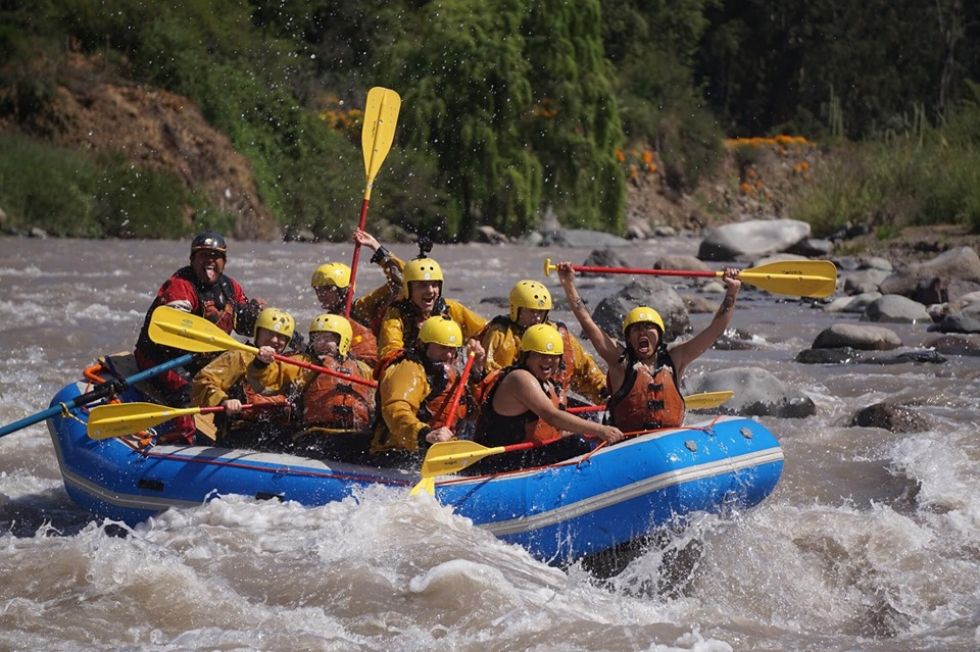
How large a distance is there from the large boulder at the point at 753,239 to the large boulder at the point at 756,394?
Answer: 10355mm

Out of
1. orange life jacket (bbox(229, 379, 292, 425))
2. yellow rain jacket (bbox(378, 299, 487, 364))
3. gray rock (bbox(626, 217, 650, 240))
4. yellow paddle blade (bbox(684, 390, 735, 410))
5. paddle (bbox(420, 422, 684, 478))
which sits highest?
yellow rain jacket (bbox(378, 299, 487, 364))

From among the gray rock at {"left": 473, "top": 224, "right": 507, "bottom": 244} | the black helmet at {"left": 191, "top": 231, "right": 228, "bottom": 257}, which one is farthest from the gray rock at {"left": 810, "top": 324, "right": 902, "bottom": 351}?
the gray rock at {"left": 473, "top": 224, "right": 507, "bottom": 244}

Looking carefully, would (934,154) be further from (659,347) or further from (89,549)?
(89,549)

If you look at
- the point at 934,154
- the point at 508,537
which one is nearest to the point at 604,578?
the point at 508,537

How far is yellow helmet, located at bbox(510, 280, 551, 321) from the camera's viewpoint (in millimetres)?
7160

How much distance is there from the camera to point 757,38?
43125 mm

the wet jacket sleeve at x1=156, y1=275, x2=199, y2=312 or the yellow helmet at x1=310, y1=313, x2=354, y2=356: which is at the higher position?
the wet jacket sleeve at x1=156, y1=275, x2=199, y2=312

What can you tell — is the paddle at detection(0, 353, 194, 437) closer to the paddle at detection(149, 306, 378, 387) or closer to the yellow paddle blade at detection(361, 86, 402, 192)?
the paddle at detection(149, 306, 378, 387)

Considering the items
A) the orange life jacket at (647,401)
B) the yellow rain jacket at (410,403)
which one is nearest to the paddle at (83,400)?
the yellow rain jacket at (410,403)

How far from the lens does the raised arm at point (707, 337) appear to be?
6516mm

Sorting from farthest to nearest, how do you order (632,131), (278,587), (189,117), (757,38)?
(757,38) < (632,131) < (189,117) < (278,587)

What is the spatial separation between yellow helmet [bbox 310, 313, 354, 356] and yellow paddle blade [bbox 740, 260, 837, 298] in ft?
A: 6.67

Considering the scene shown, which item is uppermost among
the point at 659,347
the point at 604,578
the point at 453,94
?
the point at 453,94

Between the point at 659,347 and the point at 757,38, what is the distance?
3833 centimetres
